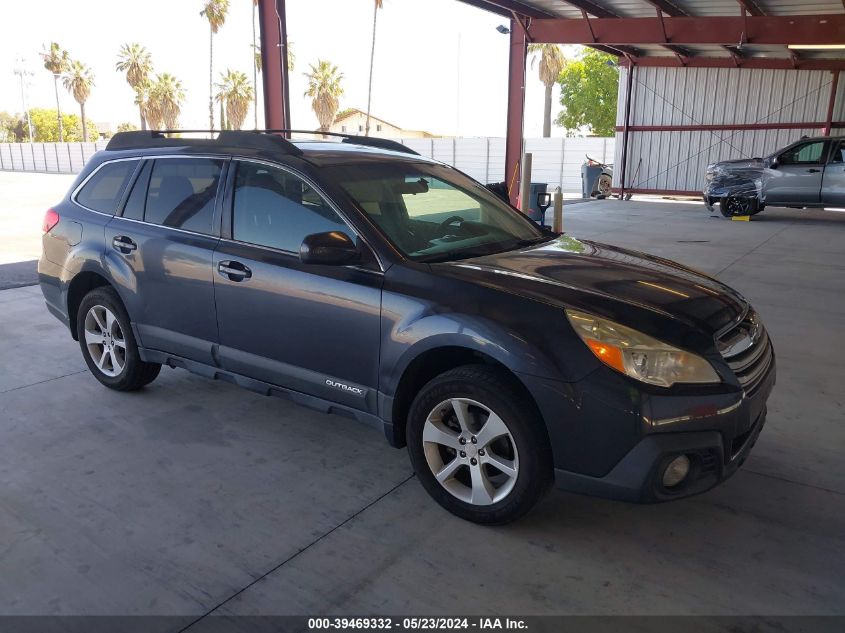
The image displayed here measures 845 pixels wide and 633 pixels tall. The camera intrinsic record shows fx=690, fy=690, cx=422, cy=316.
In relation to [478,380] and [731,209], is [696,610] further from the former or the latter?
[731,209]

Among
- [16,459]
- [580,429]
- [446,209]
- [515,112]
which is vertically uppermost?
[515,112]

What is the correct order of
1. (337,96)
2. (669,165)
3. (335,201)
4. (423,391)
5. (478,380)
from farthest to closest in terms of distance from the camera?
(337,96), (669,165), (335,201), (423,391), (478,380)

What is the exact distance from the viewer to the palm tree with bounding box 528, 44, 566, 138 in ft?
165

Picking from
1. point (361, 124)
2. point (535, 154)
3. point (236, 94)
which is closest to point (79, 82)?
point (236, 94)

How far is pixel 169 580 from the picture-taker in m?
2.70

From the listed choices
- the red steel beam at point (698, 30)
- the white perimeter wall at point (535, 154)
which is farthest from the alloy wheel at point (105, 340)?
the white perimeter wall at point (535, 154)

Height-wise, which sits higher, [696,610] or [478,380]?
[478,380]

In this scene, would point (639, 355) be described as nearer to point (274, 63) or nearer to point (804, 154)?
point (274, 63)

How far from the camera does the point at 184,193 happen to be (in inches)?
164

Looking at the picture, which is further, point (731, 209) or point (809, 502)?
point (731, 209)

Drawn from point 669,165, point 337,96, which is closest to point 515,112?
point 669,165

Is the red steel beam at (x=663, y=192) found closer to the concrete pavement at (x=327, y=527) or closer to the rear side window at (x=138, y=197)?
the concrete pavement at (x=327, y=527)

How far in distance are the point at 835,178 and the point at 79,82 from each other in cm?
6822

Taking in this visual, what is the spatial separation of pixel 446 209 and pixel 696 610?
2.55m
